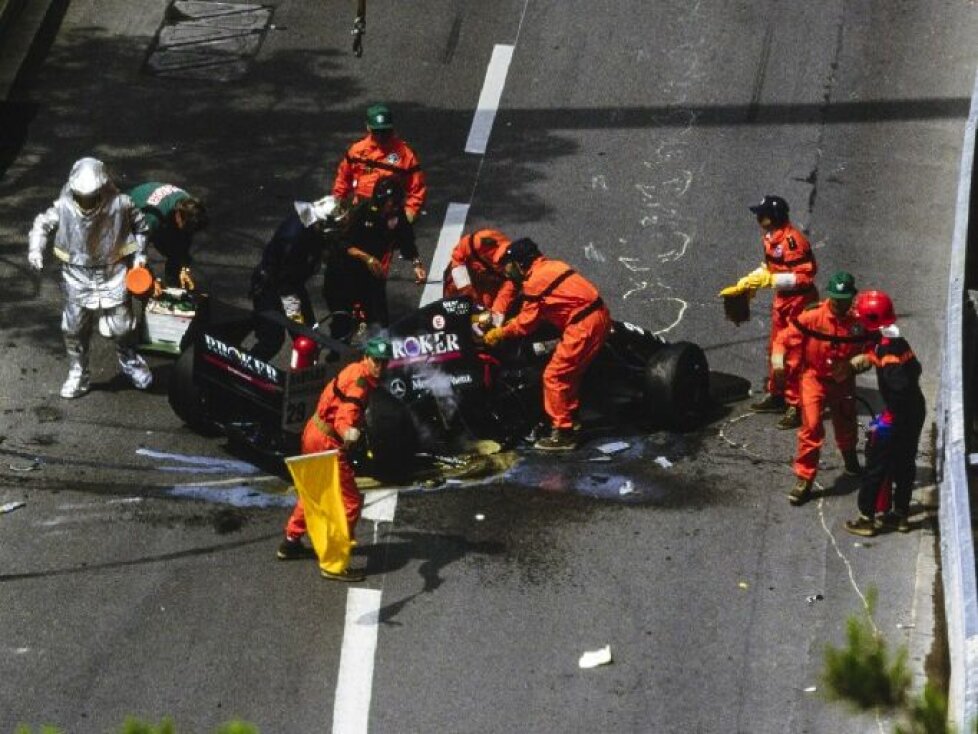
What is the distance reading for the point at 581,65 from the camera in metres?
19.8

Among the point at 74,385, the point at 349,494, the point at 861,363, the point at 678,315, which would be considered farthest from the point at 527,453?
the point at 74,385

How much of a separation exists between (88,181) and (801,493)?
5483mm

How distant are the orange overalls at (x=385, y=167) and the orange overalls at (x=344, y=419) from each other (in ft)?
11.3

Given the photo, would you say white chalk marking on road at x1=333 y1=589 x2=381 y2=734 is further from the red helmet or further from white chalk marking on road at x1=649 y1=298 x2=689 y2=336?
white chalk marking on road at x1=649 y1=298 x2=689 y2=336

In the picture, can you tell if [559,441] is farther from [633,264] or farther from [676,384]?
[633,264]

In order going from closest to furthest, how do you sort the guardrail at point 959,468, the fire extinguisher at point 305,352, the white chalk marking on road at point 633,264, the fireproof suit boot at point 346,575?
1. the guardrail at point 959,468
2. the fireproof suit boot at point 346,575
3. the fire extinguisher at point 305,352
4. the white chalk marking on road at point 633,264

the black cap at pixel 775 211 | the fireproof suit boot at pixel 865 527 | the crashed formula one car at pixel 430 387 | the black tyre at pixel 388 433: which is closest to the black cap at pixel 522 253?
the crashed formula one car at pixel 430 387

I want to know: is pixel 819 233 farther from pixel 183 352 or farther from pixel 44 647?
pixel 44 647

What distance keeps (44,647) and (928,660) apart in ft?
17.6

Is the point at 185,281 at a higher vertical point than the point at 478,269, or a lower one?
lower

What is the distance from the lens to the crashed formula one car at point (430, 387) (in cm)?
1379

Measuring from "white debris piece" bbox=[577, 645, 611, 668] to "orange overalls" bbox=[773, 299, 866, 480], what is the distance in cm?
227

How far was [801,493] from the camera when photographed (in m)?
13.9

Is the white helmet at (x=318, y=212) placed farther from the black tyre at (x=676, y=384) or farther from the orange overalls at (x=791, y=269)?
the orange overalls at (x=791, y=269)
